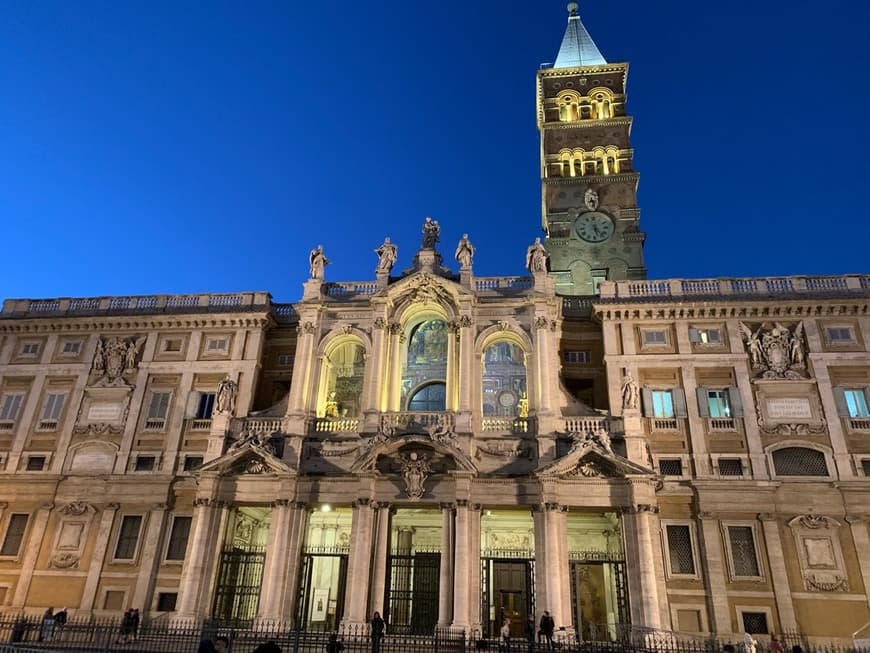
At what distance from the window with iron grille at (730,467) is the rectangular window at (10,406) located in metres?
38.5

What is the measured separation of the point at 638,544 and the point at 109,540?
86.3 feet

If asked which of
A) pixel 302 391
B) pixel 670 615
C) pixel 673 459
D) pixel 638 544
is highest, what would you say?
pixel 302 391

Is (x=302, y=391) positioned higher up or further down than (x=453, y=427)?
higher up

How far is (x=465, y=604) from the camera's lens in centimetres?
2898

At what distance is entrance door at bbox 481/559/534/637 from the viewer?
3117cm

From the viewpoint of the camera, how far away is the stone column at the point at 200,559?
99.2 feet

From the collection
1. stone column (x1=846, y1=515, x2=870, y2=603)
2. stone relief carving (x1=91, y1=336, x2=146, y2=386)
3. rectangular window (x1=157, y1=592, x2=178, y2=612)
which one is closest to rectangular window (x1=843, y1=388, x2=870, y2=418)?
stone column (x1=846, y1=515, x2=870, y2=603)

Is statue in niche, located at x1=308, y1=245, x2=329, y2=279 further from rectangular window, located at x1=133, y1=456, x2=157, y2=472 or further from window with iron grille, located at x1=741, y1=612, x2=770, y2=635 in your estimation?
window with iron grille, located at x1=741, y1=612, x2=770, y2=635

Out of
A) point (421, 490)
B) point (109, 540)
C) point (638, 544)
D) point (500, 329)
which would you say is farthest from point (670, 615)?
point (109, 540)

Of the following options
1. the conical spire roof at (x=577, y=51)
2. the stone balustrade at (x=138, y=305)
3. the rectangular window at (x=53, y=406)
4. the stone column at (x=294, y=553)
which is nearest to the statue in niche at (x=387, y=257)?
the stone balustrade at (x=138, y=305)

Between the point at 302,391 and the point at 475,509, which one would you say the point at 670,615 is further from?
the point at 302,391

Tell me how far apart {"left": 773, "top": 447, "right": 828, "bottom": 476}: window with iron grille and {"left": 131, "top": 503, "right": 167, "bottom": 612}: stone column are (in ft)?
101

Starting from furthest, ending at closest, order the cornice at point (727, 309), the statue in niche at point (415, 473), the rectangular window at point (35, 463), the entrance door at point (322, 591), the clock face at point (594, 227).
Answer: the clock face at point (594, 227) < the rectangular window at point (35, 463) < the cornice at point (727, 309) < the entrance door at point (322, 591) < the statue in niche at point (415, 473)

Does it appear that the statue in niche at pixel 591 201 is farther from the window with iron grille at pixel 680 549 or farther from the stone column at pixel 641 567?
the stone column at pixel 641 567
